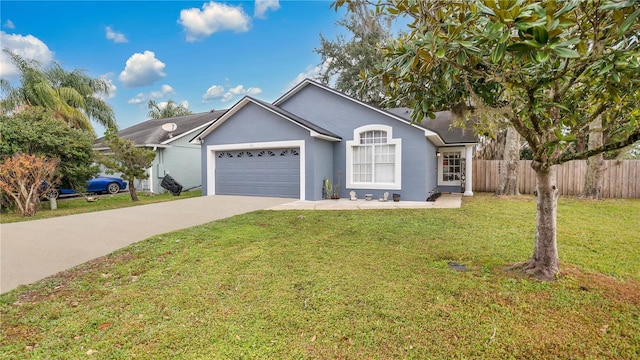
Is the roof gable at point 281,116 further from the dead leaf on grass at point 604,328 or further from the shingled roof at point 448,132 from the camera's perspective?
the dead leaf on grass at point 604,328

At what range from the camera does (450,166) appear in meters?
14.9

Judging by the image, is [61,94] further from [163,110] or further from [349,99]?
[349,99]

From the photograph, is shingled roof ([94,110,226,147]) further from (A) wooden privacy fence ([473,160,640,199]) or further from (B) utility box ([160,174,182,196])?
(A) wooden privacy fence ([473,160,640,199])

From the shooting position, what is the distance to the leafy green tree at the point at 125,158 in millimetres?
11984

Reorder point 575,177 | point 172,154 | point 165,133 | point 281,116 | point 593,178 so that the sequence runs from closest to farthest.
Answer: point 593,178, point 281,116, point 575,177, point 172,154, point 165,133

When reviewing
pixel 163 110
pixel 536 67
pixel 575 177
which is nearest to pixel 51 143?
pixel 536 67

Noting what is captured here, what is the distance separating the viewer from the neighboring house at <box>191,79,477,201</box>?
38.3 feet

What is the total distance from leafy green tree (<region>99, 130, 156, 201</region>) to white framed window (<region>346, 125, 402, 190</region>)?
28.5 feet

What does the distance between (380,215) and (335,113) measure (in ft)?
19.7

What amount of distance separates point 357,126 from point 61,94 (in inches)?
769

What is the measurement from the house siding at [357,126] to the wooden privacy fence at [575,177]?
3405 mm

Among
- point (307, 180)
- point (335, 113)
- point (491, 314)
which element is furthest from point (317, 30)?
point (491, 314)

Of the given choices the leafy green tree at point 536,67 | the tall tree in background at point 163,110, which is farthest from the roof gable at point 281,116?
the tall tree in background at point 163,110

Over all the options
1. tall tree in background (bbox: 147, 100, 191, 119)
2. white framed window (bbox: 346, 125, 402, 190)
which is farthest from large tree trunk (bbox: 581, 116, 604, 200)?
tall tree in background (bbox: 147, 100, 191, 119)
